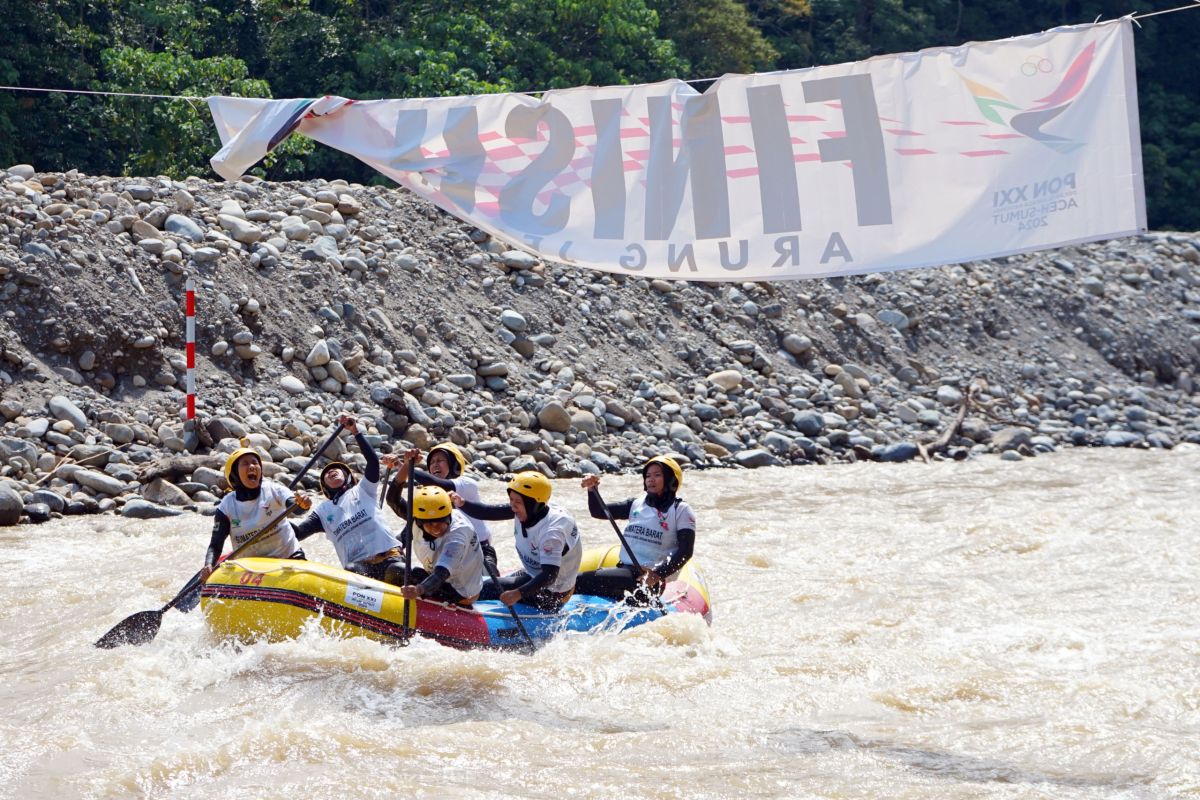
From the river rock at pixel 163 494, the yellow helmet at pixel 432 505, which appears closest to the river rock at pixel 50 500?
the river rock at pixel 163 494

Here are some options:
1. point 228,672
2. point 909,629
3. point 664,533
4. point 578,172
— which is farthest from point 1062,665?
point 228,672

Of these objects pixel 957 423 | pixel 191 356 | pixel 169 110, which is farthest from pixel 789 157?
pixel 169 110

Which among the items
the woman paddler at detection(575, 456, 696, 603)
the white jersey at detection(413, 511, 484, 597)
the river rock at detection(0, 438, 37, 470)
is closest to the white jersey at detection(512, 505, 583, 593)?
the white jersey at detection(413, 511, 484, 597)

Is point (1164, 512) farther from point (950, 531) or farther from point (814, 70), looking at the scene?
point (814, 70)

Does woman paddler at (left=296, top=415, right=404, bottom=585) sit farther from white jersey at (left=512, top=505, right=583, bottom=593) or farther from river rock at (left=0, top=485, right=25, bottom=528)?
river rock at (left=0, top=485, right=25, bottom=528)

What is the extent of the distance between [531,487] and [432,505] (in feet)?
→ 1.97

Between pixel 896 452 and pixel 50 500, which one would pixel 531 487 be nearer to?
pixel 50 500

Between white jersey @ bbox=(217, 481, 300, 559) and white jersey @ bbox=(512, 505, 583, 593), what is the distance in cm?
148

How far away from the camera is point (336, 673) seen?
7.56 m

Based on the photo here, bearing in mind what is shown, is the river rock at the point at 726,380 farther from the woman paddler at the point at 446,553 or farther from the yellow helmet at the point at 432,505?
the yellow helmet at the point at 432,505

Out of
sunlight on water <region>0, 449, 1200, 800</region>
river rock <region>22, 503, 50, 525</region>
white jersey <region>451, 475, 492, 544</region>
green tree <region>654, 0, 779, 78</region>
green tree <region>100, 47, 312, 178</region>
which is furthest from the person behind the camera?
green tree <region>654, 0, 779, 78</region>

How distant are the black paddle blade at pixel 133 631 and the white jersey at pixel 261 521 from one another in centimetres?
77

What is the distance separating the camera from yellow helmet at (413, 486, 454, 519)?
311 inches

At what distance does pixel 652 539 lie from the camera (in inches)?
356
